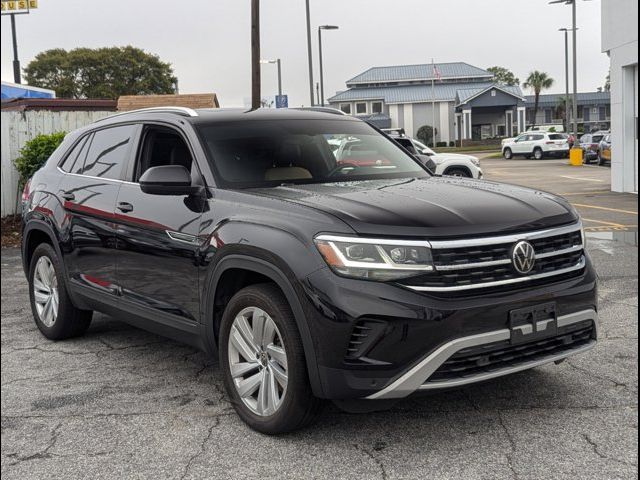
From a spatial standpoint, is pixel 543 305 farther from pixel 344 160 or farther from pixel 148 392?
pixel 148 392

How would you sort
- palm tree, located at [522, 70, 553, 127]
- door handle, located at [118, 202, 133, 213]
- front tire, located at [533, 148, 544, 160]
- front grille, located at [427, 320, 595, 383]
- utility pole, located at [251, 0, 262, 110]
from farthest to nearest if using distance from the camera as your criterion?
palm tree, located at [522, 70, 553, 127] < front tire, located at [533, 148, 544, 160] < utility pole, located at [251, 0, 262, 110] < door handle, located at [118, 202, 133, 213] < front grille, located at [427, 320, 595, 383]

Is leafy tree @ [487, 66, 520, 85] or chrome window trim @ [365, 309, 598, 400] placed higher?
leafy tree @ [487, 66, 520, 85]

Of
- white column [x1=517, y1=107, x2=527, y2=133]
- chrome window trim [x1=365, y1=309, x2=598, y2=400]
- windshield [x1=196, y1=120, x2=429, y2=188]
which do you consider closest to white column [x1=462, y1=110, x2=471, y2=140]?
white column [x1=517, y1=107, x2=527, y2=133]

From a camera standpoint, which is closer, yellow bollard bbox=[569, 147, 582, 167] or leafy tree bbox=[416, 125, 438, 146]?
yellow bollard bbox=[569, 147, 582, 167]

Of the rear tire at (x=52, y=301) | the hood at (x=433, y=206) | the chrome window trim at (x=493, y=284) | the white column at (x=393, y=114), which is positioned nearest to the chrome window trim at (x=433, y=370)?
the chrome window trim at (x=493, y=284)

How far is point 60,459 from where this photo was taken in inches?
152

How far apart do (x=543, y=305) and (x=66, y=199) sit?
146 inches

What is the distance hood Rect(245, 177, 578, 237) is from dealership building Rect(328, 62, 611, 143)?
198 feet

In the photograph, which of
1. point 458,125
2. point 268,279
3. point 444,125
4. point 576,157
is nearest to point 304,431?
point 268,279

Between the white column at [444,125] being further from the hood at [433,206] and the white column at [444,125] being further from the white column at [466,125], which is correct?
the hood at [433,206]

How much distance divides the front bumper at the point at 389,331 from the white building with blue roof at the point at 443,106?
6203 cm

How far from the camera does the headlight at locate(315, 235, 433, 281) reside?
3592 millimetres

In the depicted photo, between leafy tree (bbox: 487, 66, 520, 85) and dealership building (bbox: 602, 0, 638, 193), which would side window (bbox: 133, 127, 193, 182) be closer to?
dealership building (bbox: 602, 0, 638, 193)

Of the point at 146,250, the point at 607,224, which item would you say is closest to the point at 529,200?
the point at 146,250
